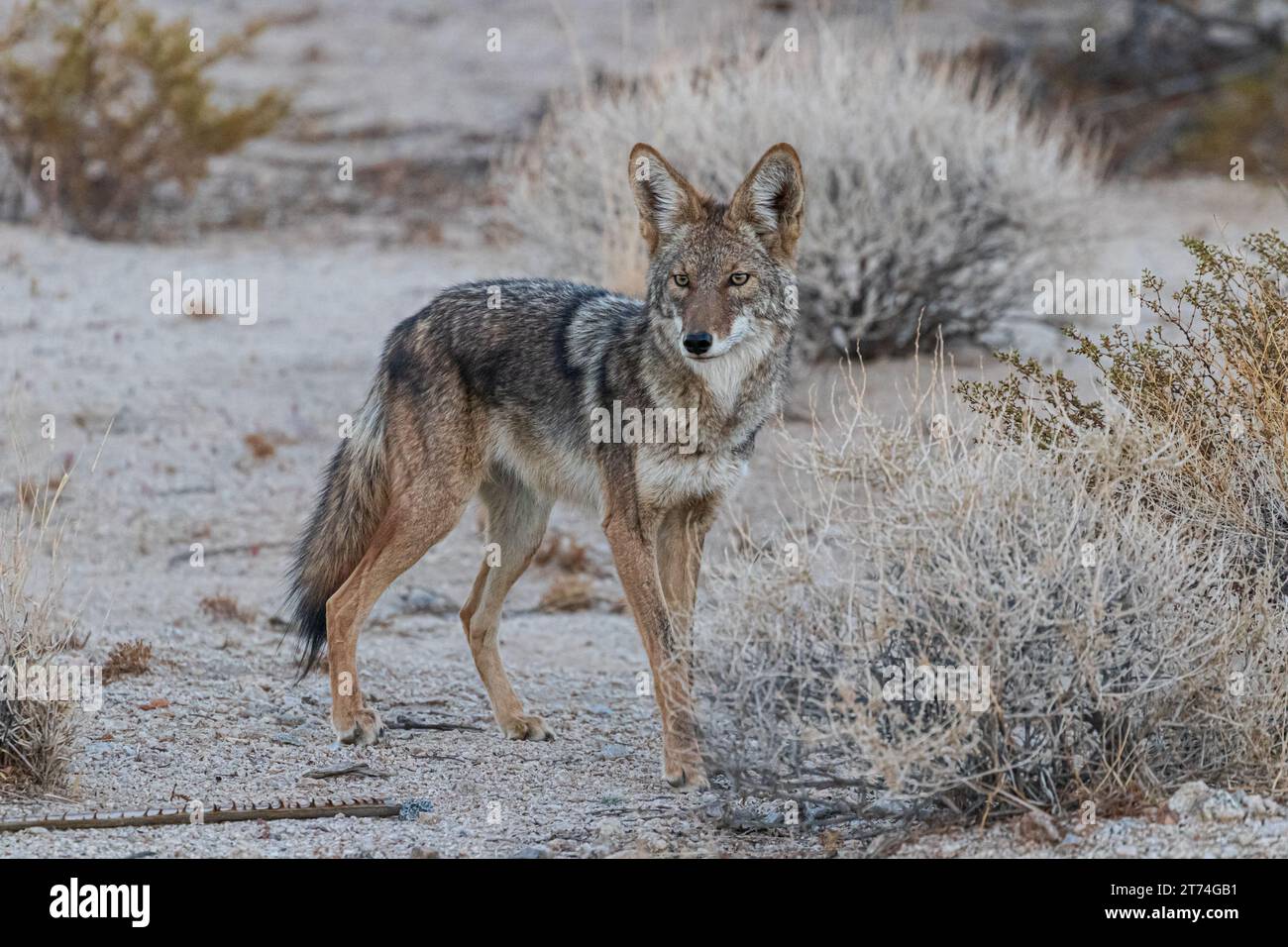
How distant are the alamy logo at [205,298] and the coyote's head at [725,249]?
6.38 m

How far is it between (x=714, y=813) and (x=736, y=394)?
56.5 inches

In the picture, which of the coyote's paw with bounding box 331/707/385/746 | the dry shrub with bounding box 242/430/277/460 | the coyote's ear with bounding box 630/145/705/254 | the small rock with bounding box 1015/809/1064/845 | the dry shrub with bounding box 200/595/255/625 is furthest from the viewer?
the dry shrub with bounding box 242/430/277/460

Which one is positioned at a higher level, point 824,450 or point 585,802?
point 824,450

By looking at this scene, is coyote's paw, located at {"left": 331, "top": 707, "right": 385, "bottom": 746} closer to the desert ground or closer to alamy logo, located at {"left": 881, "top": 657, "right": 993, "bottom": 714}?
the desert ground

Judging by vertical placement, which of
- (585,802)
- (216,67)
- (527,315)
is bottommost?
(585,802)

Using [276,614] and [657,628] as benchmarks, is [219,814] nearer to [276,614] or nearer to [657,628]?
[657,628]

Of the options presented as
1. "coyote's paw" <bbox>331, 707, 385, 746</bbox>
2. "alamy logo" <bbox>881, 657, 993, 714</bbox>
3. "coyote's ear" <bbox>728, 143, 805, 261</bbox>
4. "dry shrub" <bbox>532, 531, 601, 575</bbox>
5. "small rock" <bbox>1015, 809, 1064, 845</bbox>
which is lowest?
"coyote's paw" <bbox>331, 707, 385, 746</bbox>

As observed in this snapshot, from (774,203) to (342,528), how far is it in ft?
6.74

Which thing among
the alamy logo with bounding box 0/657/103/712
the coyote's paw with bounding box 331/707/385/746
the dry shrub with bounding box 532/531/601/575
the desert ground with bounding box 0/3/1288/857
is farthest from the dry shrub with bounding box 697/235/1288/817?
the dry shrub with bounding box 532/531/601/575

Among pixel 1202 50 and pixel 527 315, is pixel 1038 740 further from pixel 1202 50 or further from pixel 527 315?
pixel 1202 50

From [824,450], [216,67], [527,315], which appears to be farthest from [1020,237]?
[216,67]

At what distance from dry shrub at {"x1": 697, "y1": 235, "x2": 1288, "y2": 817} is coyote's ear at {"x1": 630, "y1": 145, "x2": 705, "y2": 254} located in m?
→ 1.11

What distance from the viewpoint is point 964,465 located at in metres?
4.60

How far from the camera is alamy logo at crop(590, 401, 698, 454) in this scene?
18.0 ft
